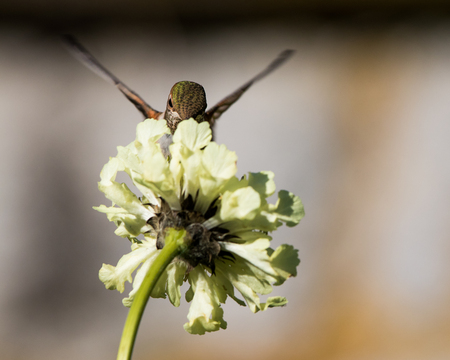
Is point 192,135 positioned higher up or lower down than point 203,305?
higher up

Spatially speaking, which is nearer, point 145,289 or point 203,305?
point 145,289

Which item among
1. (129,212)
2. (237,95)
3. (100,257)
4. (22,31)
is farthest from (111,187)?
(22,31)

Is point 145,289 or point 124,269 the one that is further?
point 124,269

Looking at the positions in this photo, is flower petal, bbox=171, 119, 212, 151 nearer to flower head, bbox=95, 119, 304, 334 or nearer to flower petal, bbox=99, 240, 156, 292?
flower head, bbox=95, 119, 304, 334

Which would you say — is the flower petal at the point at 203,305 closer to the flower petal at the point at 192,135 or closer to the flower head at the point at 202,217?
the flower head at the point at 202,217

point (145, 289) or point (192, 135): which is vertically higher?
point (192, 135)
